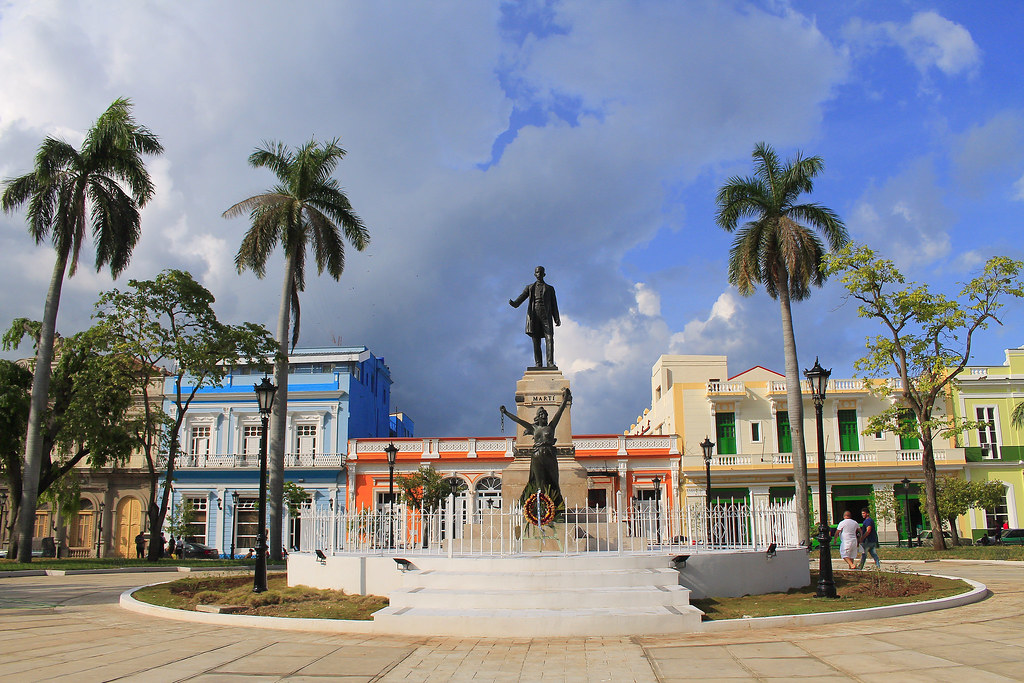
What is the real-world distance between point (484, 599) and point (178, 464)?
35864mm

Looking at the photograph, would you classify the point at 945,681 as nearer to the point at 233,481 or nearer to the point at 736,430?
the point at 736,430

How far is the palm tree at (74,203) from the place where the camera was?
2500 cm

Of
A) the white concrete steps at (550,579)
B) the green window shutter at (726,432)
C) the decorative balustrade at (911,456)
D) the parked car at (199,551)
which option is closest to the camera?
the white concrete steps at (550,579)

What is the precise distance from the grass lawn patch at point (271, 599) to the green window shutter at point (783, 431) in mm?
32480

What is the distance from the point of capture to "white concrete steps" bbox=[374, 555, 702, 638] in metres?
10.1

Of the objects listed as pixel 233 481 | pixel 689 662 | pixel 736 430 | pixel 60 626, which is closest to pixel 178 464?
pixel 233 481

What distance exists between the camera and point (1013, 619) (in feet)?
35.2

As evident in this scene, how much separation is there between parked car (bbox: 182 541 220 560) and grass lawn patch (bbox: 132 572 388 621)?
78.8ft

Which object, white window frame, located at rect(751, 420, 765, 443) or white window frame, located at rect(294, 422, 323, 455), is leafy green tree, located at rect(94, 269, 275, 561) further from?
white window frame, located at rect(751, 420, 765, 443)

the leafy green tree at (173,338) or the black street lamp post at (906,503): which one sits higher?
the leafy green tree at (173,338)

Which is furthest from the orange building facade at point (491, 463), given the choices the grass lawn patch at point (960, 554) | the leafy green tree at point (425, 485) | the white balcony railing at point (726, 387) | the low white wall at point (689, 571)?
the low white wall at point (689, 571)

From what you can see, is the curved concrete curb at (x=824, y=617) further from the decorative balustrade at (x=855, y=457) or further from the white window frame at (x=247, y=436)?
the white window frame at (x=247, y=436)

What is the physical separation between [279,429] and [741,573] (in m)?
19.1

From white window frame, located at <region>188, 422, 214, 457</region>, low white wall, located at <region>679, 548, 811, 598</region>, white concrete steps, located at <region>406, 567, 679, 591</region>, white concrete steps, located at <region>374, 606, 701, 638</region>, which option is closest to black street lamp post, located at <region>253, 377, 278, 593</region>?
white concrete steps, located at <region>406, 567, 679, 591</region>
